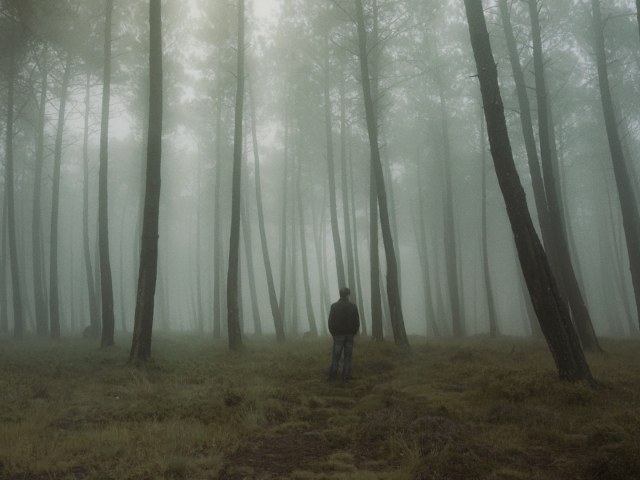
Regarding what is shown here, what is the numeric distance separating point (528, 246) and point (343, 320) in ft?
12.3

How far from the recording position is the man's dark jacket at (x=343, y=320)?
8641mm

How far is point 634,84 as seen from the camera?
1969 centimetres

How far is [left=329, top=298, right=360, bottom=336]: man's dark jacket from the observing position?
8641 millimetres

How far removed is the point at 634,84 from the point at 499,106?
56.9ft

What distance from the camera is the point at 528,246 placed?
23.6 feet

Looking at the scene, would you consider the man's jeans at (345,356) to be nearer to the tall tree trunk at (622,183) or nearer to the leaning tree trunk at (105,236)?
the leaning tree trunk at (105,236)

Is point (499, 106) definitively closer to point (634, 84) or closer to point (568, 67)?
point (568, 67)

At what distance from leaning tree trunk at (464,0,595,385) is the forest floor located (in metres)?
0.48

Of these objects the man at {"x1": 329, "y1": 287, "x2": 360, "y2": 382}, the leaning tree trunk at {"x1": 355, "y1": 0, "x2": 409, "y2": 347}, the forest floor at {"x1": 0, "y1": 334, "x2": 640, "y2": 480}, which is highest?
the leaning tree trunk at {"x1": 355, "y1": 0, "x2": 409, "y2": 347}

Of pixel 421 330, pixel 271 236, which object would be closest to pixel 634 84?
pixel 421 330

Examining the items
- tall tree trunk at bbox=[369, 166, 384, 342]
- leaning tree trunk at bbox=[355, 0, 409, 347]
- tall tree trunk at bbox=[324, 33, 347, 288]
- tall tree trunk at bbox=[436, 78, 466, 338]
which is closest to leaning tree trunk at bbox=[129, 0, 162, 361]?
leaning tree trunk at bbox=[355, 0, 409, 347]

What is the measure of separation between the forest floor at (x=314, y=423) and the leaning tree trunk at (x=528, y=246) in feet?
1.59

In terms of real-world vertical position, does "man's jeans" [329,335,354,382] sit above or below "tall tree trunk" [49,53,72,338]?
below

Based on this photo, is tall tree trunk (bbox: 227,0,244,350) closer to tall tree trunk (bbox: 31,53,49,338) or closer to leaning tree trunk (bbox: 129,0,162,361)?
leaning tree trunk (bbox: 129,0,162,361)
